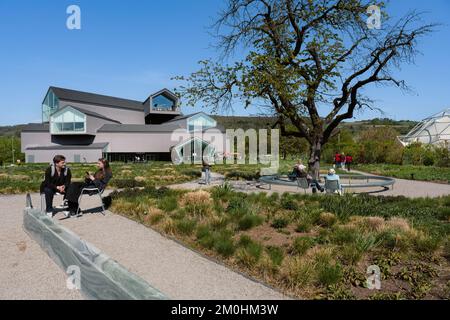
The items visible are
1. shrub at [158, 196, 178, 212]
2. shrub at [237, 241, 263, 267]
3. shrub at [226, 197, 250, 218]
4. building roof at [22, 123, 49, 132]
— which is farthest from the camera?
building roof at [22, 123, 49, 132]

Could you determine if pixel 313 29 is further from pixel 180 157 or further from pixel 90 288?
pixel 180 157

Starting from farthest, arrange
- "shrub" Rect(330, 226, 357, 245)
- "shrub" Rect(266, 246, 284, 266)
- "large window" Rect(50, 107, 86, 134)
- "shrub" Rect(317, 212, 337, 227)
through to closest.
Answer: "large window" Rect(50, 107, 86, 134), "shrub" Rect(317, 212, 337, 227), "shrub" Rect(330, 226, 357, 245), "shrub" Rect(266, 246, 284, 266)

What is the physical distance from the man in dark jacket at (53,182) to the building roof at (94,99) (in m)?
52.0

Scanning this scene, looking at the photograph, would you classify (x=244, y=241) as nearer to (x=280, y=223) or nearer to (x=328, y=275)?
(x=280, y=223)

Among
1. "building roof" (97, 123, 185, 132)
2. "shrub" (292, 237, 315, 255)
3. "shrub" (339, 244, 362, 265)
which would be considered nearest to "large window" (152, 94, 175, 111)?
"building roof" (97, 123, 185, 132)

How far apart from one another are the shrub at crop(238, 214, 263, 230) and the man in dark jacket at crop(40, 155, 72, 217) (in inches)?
180

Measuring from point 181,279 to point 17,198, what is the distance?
1095 centimetres

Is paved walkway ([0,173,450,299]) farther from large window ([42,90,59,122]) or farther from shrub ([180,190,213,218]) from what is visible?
large window ([42,90,59,122])

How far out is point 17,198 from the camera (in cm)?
1366

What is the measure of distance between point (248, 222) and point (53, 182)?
497 cm

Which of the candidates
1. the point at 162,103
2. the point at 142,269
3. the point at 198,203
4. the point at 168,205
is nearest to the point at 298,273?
the point at 142,269

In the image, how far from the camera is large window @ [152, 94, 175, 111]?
64.2 m

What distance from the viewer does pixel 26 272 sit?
5.46 metres
